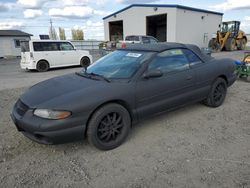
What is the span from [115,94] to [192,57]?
79.2 inches

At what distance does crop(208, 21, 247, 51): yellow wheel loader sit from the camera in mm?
21828

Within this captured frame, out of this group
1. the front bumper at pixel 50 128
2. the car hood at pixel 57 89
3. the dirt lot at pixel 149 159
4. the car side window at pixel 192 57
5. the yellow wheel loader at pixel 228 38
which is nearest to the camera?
the dirt lot at pixel 149 159

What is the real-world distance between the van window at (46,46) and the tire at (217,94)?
953 cm

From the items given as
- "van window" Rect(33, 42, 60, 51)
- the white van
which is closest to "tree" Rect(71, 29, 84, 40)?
the white van

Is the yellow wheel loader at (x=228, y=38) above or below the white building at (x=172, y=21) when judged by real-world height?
below

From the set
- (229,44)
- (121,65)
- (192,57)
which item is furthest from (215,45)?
(121,65)

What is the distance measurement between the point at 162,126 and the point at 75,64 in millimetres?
9842

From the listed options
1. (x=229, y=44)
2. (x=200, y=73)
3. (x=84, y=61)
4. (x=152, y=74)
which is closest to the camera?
(x=152, y=74)

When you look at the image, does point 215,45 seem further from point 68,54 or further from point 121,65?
point 121,65

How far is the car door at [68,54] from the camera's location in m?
12.3

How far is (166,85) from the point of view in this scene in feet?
12.2

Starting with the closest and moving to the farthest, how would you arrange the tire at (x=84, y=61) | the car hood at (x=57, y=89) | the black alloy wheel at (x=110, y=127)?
the car hood at (x=57, y=89) → the black alloy wheel at (x=110, y=127) → the tire at (x=84, y=61)

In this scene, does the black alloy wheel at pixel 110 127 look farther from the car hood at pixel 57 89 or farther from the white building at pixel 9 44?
the white building at pixel 9 44

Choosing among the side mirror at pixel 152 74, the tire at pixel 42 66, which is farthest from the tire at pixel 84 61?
the side mirror at pixel 152 74
